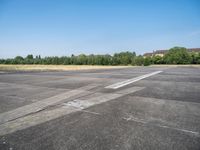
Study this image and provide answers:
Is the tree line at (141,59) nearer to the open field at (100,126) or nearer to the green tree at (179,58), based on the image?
the green tree at (179,58)

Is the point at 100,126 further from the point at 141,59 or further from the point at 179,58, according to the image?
the point at 179,58

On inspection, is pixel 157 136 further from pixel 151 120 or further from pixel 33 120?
pixel 33 120

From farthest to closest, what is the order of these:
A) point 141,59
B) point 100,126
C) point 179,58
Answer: point 179,58
point 141,59
point 100,126

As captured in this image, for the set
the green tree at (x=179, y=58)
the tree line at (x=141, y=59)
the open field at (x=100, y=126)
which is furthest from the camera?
the green tree at (x=179, y=58)

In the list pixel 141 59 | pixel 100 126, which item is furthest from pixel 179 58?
pixel 100 126

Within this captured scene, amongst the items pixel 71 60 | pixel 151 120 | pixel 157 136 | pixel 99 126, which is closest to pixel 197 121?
pixel 151 120

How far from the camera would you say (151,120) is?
11.7 feet

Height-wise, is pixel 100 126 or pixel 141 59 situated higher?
pixel 141 59

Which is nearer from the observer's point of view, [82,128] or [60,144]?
[60,144]

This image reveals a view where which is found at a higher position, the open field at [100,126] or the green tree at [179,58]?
the green tree at [179,58]

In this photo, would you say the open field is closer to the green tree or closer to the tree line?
the tree line

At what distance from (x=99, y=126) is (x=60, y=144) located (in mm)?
970

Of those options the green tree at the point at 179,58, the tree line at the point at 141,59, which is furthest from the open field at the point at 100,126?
the green tree at the point at 179,58

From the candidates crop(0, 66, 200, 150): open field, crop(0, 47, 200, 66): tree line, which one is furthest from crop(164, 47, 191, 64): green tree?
crop(0, 66, 200, 150): open field
